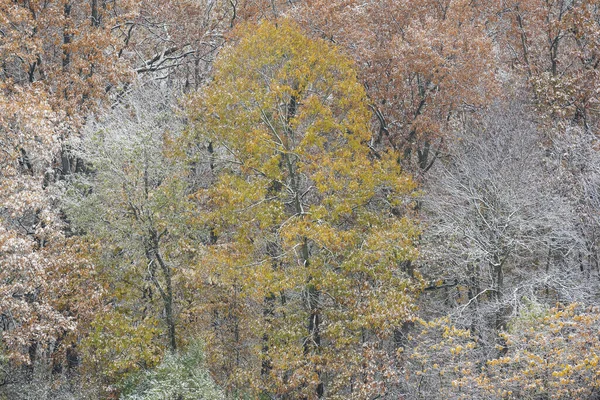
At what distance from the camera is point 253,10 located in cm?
2198

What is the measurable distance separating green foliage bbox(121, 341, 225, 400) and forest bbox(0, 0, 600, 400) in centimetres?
5

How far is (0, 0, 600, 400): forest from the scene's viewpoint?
601 inches

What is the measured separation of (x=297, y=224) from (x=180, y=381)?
4773 millimetres

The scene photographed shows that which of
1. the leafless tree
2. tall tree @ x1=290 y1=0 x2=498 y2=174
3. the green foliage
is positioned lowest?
the green foliage

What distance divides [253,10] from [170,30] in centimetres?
305

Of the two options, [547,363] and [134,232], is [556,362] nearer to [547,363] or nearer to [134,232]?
[547,363]

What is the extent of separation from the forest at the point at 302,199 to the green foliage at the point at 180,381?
5cm

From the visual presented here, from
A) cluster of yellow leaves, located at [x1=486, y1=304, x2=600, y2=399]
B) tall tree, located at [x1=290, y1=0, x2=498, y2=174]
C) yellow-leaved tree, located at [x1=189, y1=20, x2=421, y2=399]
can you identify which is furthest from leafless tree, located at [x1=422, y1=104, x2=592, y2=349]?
cluster of yellow leaves, located at [x1=486, y1=304, x2=600, y2=399]

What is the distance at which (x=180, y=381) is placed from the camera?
14469 mm

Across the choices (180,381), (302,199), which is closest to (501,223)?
(302,199)

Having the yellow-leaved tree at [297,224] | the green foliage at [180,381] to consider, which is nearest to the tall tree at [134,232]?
the green foliage at [180,381]

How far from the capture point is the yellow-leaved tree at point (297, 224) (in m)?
16.0

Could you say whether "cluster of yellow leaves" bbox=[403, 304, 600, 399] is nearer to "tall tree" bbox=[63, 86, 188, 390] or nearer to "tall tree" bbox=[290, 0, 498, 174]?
"tall tree" bbox=[290, 0, 498, 174]

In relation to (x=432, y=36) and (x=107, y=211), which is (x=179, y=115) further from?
(x=432, y=36)
